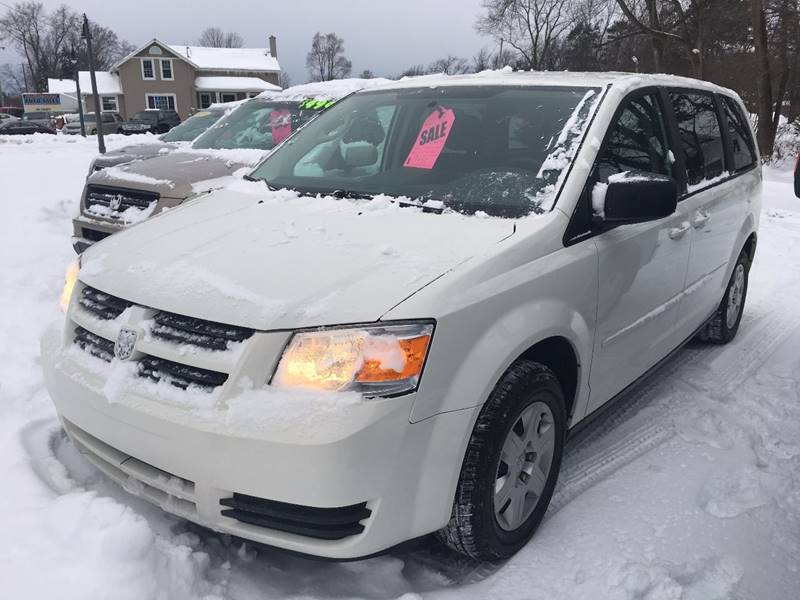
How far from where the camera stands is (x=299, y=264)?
7.79 ft

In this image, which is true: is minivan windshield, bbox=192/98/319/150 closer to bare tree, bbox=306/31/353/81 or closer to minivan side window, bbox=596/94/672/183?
minivan side window, bbox=596/94/672/183

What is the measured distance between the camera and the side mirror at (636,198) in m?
2.65

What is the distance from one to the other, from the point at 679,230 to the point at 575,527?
5.25ft

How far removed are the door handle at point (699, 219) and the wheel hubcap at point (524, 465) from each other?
Answer: 164 cm

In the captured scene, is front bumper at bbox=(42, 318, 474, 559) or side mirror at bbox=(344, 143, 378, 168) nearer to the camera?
front bumper at bbox=(42, 318, 474, 559)

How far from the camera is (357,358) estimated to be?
2045 millimetres

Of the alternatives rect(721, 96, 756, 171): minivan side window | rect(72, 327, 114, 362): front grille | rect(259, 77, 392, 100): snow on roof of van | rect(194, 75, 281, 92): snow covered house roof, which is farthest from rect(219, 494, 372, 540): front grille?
rect(194, 75, 281, 92): snow covered house roof

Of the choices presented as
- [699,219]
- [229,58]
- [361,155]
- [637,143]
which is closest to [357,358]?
[361,155]

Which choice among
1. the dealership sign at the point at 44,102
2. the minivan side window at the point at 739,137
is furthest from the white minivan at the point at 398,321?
the dealership sign at the point at 44,102

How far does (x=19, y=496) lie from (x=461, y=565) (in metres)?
1.67

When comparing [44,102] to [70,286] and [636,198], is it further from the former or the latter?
→ [636,198]

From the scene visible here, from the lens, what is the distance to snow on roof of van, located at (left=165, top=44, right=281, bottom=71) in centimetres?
5884

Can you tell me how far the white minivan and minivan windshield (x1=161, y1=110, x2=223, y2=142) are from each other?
576 centimetres

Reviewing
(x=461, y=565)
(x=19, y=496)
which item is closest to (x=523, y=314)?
(x=461, y=565)
